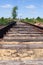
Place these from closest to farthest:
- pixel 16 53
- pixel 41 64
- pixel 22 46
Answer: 1. pixel 41 64
2. pixel 22 46
3. pixel 16 53

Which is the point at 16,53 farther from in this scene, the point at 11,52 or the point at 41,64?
the point at 41,64

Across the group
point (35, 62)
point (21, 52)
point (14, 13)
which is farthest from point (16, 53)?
point (14, 13)

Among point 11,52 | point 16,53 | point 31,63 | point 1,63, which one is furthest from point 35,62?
point 11,52

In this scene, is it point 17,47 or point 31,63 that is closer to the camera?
point 31,63

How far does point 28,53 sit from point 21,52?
287 millimetres

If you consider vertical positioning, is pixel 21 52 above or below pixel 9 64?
below

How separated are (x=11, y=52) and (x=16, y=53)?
17.6 inches

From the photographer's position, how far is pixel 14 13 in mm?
105375

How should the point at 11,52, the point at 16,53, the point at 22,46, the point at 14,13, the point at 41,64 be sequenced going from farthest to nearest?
the point at 14,13
the point at 11,52
the point at 16,53
the point at 22,46
the point at 41,64

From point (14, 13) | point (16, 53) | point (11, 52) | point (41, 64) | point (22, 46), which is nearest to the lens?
point (41, 64)

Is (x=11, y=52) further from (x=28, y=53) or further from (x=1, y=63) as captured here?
(x=1, y=63)

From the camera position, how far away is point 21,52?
586cm

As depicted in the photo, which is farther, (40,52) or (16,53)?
(40,52)

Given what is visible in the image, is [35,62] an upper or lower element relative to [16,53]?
upper
